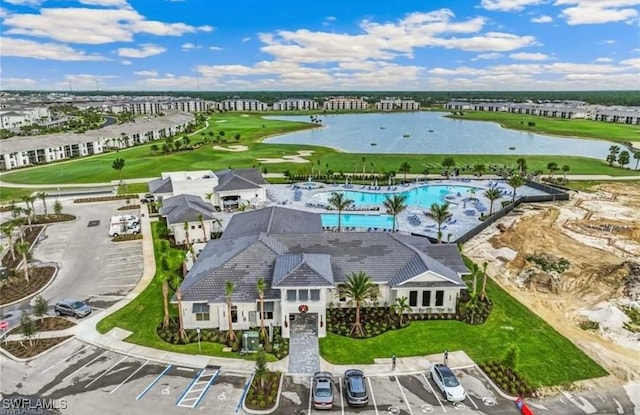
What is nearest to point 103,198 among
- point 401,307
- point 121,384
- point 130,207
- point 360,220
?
point 130,207

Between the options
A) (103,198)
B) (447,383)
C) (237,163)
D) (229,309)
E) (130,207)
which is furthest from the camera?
(237,163)

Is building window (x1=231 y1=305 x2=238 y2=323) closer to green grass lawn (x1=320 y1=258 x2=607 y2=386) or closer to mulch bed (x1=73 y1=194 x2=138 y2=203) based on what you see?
green grass lawn (x1=320 y1=258 x2=607 y2=386)

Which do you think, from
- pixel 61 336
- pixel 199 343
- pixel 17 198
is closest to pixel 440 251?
pixel 199 343

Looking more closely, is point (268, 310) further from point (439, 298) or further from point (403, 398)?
point (439, 298)

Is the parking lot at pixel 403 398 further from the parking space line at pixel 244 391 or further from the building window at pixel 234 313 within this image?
the building window at pixel 234 313

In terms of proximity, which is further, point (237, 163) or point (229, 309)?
point (237, 163)

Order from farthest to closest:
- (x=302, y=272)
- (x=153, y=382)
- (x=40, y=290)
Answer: (x=40, y=290) → (x=302, y=272) → (x=153, y=382)

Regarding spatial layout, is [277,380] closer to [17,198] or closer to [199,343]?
[199,343]
